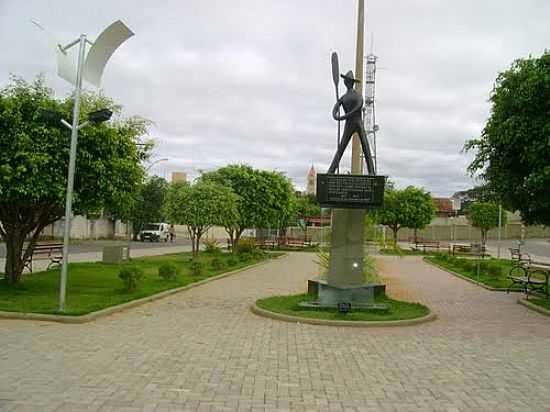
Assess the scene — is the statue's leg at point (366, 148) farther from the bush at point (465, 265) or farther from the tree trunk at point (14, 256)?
the bush at point (465, 265)

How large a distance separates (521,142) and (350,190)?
12.3ft

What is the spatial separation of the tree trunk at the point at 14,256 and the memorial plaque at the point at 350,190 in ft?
23.1

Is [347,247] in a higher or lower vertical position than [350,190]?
lower

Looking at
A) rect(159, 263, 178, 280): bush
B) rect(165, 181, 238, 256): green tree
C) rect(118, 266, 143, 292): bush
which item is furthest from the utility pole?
rect(165, 181, 238, 256): green tree

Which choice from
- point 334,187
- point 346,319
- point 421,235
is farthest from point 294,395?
point 421,235

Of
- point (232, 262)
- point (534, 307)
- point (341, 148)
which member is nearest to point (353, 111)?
point (341, 148)

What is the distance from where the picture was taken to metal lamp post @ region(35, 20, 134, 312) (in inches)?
389

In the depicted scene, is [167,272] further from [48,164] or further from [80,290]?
[48,164]

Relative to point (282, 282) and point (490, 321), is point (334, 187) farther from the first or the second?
point (282, 282)

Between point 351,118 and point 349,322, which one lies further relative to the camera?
point 351,118

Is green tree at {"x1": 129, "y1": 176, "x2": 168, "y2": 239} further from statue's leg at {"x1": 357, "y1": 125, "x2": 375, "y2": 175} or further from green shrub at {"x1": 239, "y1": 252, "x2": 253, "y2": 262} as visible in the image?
statue's leg at {"x1": 357, "y1": 125, "x2": 375, "y2": 175}

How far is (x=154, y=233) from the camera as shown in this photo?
5366 centimetres

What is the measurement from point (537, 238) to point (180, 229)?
1786 inches

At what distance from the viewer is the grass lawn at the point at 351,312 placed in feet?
34.4
